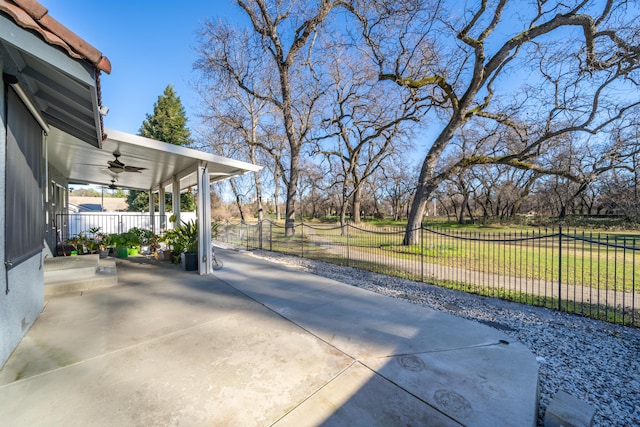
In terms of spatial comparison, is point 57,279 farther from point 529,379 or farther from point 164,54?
point 164,54

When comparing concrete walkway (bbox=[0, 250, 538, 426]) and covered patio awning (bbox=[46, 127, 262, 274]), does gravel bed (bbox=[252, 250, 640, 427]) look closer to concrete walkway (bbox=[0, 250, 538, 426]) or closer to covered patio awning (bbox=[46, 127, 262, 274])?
concrete walkway (bbox=[0, 250, 538, 426])

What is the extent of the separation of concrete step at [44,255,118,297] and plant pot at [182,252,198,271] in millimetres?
1477

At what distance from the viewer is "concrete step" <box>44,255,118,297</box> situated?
469cm

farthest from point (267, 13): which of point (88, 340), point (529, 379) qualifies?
point (529, 379)

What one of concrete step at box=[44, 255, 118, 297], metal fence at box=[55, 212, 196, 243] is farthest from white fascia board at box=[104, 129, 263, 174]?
metal fence at box=[55, 212, 196, 243]

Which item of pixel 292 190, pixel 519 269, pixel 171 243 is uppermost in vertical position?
pixel 292 190

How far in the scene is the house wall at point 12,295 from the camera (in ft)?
8.12

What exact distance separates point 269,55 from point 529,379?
15.6 m

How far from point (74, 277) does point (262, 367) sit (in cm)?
497

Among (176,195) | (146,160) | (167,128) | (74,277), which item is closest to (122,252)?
(176,195)

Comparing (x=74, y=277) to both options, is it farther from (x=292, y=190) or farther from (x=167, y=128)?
(x=167, y=128)

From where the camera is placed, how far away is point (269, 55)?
13.7 metres

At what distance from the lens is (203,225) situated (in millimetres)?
6371

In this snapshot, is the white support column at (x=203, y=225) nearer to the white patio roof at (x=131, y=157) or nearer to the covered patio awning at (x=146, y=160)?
the covered patio awning at (x=146, y=160)
